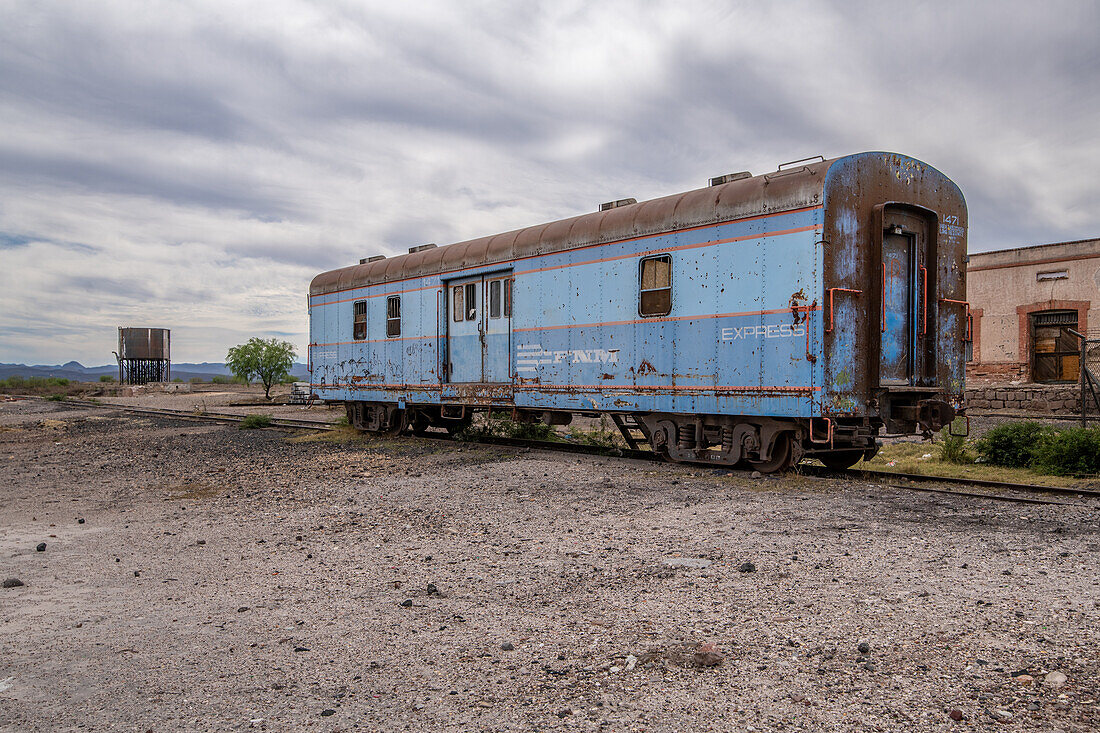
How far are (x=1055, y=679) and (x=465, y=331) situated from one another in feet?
37.5

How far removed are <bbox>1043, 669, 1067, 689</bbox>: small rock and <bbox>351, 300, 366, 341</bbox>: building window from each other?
14923 millimetres

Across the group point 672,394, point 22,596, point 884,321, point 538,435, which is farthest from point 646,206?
point 22,596

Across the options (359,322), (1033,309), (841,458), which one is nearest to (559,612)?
(841,458)

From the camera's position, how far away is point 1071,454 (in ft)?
30.0

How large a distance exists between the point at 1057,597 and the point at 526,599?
3.24 metres

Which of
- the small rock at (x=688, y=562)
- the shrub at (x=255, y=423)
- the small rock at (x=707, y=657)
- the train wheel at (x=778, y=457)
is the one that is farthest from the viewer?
the shrub at (x=255, y=423)

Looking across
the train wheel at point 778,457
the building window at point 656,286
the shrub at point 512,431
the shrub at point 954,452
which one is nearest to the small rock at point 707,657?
the train wheel at point 778,457

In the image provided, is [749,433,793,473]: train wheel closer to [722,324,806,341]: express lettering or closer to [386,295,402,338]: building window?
[722,324,806,341]: express lettering

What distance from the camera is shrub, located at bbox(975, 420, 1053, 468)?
10.0 m

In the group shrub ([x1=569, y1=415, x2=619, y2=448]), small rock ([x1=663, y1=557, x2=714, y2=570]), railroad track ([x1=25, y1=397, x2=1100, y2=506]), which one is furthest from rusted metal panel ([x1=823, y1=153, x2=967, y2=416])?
shrub ([x1=569, y1=415, x2=619, y2=448])

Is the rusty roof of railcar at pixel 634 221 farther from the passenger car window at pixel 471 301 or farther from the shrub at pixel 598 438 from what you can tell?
the shrub at pixel 598 438

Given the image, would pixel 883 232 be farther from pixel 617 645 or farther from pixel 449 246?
pixel 449 246

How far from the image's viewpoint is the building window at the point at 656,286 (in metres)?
10.1

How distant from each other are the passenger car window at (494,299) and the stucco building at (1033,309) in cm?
1698
